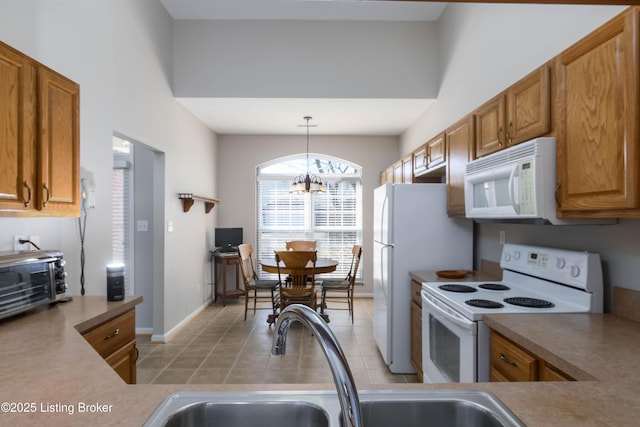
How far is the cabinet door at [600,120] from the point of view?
1.25m

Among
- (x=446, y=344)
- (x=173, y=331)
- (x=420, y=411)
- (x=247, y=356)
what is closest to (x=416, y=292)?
(x=446, y=344)

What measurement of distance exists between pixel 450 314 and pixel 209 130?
454 centimetres

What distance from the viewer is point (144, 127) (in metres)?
3.32

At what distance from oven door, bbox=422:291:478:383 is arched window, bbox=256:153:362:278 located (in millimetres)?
3576

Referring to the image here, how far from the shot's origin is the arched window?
6008 millimetres

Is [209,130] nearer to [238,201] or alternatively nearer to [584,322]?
[238,201]

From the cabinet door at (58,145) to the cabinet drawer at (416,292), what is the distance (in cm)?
228

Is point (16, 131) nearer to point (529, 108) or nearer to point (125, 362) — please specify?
point (125, 362)

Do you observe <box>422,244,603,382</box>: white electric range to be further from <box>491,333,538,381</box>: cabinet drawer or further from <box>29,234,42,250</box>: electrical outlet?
<box>29,234,42,250</box>: electrical outlet

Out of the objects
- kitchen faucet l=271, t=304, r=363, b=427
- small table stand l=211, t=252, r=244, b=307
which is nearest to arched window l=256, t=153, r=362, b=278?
small table stand l=211, t=252, r=244, b=307

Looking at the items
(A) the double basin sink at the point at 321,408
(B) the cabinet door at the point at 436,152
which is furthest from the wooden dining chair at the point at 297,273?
(A) the double basin sink at the point at 321,408

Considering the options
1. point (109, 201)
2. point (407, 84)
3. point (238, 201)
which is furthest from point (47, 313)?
point (238, 201)

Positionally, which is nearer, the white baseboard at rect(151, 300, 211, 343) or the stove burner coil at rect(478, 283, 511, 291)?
the stove burner coil at rect(478, 283, 511, 291)

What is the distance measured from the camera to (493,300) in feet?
6.58
